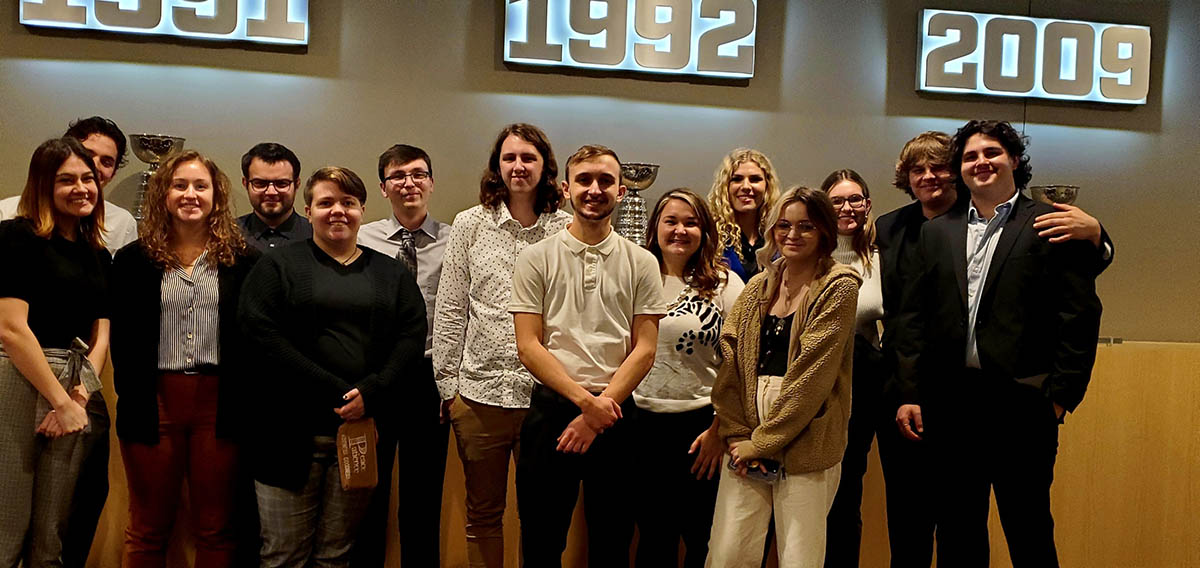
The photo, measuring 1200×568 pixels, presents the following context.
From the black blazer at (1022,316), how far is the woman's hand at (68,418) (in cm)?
250

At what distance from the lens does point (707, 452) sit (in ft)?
9.52

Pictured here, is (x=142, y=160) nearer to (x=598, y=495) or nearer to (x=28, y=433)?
(x=28, y=433)

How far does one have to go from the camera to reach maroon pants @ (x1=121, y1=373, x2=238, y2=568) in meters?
2.99

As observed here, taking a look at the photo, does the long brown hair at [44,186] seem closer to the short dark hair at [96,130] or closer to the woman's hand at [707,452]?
the short dark hair at [96,130]

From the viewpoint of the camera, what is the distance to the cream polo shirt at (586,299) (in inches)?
110

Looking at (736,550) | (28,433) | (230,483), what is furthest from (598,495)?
(28,433)

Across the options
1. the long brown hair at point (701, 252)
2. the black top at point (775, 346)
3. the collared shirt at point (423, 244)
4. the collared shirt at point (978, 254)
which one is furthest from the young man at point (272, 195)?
the collared shirt at point (978, 254)

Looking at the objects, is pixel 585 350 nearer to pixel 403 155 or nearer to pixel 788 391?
pixel 788 391

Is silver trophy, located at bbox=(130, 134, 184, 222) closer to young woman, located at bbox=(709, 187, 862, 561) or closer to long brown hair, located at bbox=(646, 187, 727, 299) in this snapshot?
long brown hair, located at bbox=(646, 187, 727, 299)

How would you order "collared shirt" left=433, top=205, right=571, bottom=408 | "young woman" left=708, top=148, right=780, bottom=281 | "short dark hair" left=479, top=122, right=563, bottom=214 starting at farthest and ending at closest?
"young woman" left=708, top=148, right=780, bottom=281 → "short dark hair" left=479, top=122, right=563, bottom=214 → "collared shirt" left=433, top=205, right=571, bottom=408

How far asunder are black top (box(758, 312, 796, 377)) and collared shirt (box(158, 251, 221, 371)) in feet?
5.30

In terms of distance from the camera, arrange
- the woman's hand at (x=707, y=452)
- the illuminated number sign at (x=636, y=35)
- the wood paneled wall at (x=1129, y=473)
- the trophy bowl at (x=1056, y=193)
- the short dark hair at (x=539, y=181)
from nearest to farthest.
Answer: the woman's hand at (x=707, y=452)
the short dark hair at (x=539, y=181)
the wood paneled wall at (x=1129, y=473)
the illuminated number sign at (x=636, y=35)
the trophy bowl at (x=1056, y=193)

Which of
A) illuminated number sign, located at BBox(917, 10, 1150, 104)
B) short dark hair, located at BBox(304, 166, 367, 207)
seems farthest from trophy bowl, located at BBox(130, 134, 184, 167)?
illuminated number sign, located at BBox(917, 10, 1150, 104)

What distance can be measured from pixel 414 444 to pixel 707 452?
3.49 feet
